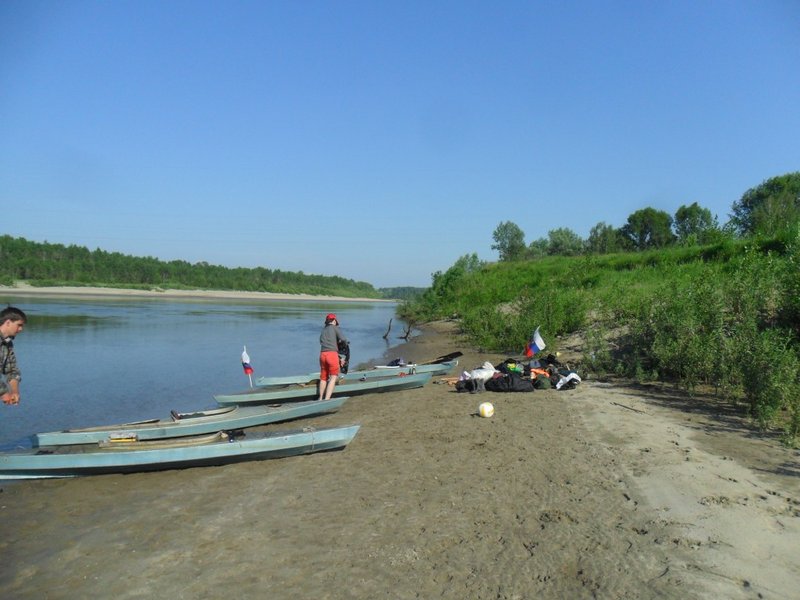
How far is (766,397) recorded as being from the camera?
8.20m

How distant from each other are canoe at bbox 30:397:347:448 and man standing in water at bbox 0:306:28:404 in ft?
7.85

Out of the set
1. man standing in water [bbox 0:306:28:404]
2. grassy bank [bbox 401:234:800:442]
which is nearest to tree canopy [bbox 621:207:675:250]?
grassy bank [bbox 401:234:800:442]

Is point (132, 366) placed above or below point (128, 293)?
below

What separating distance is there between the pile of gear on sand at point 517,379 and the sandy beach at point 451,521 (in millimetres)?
3043

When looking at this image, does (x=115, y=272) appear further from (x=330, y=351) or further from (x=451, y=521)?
(x=451, y=521)

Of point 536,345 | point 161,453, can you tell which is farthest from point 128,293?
point 161,453

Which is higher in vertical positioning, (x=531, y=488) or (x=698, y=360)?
(x=698, y=360)

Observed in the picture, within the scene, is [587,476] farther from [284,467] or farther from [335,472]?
[284,467]

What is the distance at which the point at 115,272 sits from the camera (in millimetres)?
99125


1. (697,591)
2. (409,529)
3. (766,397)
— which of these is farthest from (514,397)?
(697,591)

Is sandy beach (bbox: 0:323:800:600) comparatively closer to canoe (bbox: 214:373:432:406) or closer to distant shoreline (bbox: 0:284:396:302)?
canoe (bbox: 214:373:432:406)

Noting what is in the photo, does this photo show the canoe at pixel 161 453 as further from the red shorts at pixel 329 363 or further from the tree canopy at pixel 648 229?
the tree canopy at pixel 648 229

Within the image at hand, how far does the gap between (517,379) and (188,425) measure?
7.03 m

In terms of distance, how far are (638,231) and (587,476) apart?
59.0 metres
